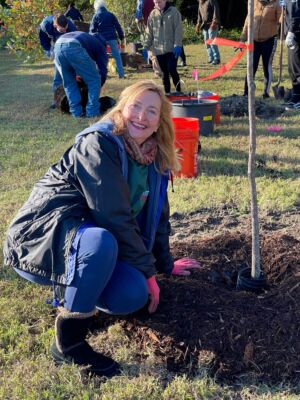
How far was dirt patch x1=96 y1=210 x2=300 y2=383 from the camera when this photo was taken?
251cm

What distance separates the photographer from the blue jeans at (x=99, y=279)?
7.56 feet

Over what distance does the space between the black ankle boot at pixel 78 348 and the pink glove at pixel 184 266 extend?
822 mm

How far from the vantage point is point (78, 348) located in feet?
8.28

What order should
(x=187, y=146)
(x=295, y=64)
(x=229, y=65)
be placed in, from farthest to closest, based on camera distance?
(x=295, y=64), (x=187, y=146), (x=229, y=65)

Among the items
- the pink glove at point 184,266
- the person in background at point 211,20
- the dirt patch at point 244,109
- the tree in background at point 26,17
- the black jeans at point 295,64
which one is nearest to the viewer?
the pink glove at point 184,266

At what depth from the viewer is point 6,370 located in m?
2.53

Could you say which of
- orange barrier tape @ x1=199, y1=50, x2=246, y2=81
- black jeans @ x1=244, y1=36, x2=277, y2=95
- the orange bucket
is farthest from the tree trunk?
black jeans @ x1=244, y1=36, x2=277, y2=95

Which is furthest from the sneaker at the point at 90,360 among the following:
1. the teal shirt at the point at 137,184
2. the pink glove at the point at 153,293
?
the teal shirt at the point at 137,184

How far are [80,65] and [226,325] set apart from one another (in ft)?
20.0

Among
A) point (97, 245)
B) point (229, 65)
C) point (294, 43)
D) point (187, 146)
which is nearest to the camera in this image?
point (97, 245)

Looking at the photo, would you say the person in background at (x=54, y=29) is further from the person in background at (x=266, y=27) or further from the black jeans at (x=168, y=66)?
the person in background at (x=266, y=27)

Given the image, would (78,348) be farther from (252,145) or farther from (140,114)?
(252,145)

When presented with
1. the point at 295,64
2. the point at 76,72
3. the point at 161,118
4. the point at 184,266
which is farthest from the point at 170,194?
the point at 295,64

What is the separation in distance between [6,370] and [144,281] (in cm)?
79
